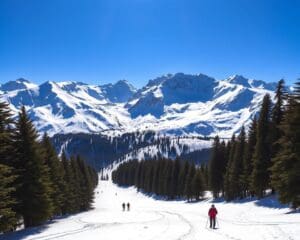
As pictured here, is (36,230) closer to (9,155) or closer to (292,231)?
(9,155)

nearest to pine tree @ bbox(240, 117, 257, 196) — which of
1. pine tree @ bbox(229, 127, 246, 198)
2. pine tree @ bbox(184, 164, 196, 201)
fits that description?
pine tree @ bbox(229, 127, 246, 198)

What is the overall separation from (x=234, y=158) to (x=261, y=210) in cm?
2222

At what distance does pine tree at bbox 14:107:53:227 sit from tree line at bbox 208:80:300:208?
22.4 metres

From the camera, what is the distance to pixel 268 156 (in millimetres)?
49656

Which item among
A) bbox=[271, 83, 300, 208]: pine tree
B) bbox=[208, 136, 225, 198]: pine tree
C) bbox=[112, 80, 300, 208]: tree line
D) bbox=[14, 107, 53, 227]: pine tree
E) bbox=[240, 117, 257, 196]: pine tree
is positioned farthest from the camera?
bbox=[208, 136, 225, 198]: pine tree

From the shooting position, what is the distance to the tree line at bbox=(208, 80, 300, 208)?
3197 centimetres

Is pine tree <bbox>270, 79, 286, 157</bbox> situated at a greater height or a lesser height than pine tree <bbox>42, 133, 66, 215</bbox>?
greater

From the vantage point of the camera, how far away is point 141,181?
144 meters

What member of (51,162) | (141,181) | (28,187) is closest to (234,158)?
(51,162)

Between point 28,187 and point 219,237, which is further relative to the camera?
point 28,187

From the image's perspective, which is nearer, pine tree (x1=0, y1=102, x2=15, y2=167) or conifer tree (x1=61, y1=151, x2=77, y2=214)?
pine tree (x1=0, y1=102, x2=15, y2=167)

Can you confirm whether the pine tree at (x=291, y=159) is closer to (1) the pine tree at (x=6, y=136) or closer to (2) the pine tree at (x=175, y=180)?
(1) the pine tree at (x=6, y=136)

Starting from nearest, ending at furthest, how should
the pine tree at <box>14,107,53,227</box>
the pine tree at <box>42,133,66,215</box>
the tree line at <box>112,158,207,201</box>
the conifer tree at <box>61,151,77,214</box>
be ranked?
the pine tree at <box>14,107,53,227</box> < the pine tree at <box>42,133,66,215</box> < the conifer tree at <box>61,151,77,214</box> < the tree line at <box>112,158,207,201</box>

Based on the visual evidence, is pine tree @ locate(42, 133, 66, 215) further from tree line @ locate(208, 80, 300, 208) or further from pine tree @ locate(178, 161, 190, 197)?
pine tree @ locate(178, 161, 190, 197)
